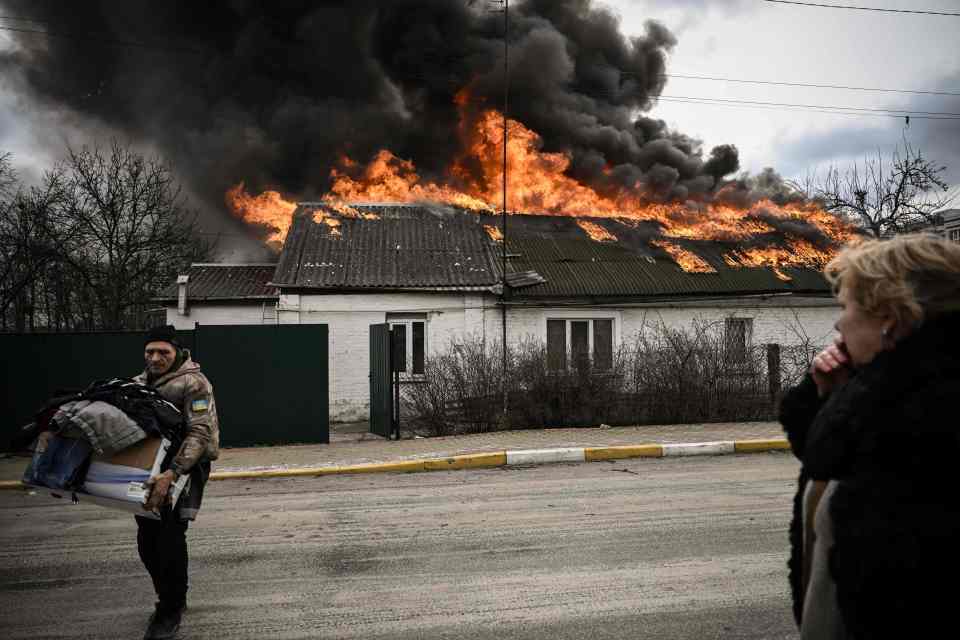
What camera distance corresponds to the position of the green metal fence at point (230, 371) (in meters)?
11.8

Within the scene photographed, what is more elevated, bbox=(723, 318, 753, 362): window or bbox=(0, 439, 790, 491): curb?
bbox=(723, 318, 753, 362): window

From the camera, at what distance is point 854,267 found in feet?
6.03

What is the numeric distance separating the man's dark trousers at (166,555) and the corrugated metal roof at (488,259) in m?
13.2

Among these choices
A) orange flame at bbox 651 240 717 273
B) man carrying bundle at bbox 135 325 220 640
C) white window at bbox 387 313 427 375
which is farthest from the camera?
orange flame at bbox 651 240 717 273

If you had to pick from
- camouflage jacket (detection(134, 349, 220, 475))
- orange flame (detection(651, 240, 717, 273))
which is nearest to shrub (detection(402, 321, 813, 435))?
orange flame (detection(651, 240, 717, 273))

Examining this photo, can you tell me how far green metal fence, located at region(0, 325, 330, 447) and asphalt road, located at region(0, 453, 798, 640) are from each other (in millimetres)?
4071

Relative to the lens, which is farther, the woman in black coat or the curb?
the curb

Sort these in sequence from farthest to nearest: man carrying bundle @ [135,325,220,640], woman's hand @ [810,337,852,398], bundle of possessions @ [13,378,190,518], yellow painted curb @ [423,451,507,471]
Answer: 1. yellow painted curb @ [423,451,507,471]
2. man carrying bundle @ [135,325,220,640]
3. bundle of possessions @ [13,378,190,518]
4. woman's hand @ [810,337,852,398]

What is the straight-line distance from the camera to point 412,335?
17594mm

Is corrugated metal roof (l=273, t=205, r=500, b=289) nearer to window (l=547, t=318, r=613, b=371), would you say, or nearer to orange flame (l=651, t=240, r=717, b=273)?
window (l=547, t=318, r=613, b=371)

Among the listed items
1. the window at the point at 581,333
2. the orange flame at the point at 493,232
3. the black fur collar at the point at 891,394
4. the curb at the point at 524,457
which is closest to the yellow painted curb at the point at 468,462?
the curb at the point at 524,457

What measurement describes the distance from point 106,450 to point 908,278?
380 cm

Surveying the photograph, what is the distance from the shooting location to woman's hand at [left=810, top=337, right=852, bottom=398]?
6.66 ft

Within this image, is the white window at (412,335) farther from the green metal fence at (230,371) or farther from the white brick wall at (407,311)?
the green metal fence at (230,371)
